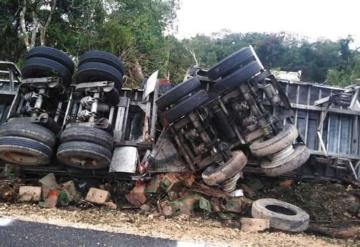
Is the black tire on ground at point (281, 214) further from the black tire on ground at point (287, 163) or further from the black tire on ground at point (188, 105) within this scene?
the black tire on ground at point (188, 105)

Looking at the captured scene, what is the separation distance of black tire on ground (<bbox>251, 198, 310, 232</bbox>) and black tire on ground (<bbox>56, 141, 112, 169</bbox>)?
1906 mm

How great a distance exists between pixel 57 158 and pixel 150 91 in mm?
1592

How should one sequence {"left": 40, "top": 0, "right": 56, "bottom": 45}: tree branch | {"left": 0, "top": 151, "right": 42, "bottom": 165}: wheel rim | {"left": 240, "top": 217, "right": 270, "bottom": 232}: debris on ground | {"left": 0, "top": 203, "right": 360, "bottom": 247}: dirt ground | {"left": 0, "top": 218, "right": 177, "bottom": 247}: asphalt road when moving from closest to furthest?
1. {"left": 0, "top": 218, "right": 177, "bottom": 247}: asphalt road
2. {"left": 0, "top": 203, "right": 360, "bottom": 247}: dirt ground
3. {"left": 240, "top": 217, "right": 270, "bottom": 232}: debris on ground
4. {"left": 0, "top": 151, "right": 42, "bottom": 165}: wheel rim
5. {"left": 40, "top": 0, "right": 56, "bottom": 45}: tree branch

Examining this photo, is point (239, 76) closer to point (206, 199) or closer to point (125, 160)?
point (206, 199)

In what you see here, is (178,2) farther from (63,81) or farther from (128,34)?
(63,81)

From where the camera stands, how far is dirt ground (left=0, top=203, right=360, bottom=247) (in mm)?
4309

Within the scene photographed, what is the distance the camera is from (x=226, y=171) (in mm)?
5469

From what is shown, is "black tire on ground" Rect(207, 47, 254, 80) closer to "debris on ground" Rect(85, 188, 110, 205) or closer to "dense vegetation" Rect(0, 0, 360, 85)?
"debris on ground" Rect(85, 188, 110, 205)

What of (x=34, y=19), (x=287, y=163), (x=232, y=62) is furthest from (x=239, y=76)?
(x=34, y=19)

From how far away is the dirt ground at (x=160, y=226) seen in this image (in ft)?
14.1

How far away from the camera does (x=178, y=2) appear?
63.7 feet

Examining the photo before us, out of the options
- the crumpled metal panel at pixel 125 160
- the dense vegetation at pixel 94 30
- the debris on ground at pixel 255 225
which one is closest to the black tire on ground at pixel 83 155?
the crumpled metal panel at pixel 125 160

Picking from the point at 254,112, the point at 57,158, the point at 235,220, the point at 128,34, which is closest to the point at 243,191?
the point at 235,220

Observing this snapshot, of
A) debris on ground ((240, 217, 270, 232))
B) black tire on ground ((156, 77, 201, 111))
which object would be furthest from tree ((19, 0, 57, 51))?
debris on ground ((240, 217, 270, 232))
